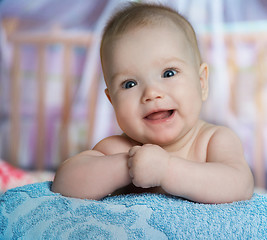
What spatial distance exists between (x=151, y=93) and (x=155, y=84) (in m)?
0.03

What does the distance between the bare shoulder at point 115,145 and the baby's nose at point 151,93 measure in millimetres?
128

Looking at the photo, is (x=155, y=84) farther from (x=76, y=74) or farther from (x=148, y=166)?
(x=76, y=74)

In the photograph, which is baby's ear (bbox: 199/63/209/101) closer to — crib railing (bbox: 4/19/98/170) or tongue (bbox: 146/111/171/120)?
tongue (bbox: 146/111/171/120)

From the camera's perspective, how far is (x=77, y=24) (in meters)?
2.41

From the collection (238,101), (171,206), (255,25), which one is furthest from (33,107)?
(171,206)

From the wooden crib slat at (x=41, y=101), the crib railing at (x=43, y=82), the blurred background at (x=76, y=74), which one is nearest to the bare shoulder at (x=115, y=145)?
the blurred background at (x=76, y=74)

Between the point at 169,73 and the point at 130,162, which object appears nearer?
the point at 130,162

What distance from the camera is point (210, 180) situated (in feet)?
2.04

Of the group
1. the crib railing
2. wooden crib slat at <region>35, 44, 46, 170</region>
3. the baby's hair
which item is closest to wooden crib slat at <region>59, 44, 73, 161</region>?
the crib railing

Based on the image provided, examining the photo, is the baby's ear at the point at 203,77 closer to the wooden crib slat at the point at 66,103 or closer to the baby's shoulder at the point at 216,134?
the baby's shoulder at the point at 216,134

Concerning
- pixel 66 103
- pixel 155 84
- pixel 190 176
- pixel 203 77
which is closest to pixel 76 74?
pixel 66 103

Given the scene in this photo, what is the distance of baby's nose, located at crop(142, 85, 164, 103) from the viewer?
691 millimetres

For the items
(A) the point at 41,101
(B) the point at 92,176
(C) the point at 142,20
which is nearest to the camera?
(B) the point at 92,176

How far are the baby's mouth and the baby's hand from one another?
124 mm
